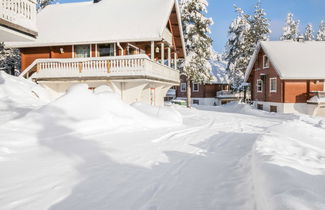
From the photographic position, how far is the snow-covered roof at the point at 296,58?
2383cm

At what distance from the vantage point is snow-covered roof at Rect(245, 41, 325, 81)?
23828 mm

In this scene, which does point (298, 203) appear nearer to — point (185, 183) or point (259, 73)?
point (185, 183)

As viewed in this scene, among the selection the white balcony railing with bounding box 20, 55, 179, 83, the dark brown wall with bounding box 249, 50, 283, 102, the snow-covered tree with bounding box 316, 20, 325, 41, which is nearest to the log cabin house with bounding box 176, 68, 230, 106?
the dark brown wall with bounding box 249, 50, 283, 102

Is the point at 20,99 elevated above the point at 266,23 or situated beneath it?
situated beneath

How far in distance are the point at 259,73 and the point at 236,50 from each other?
25.2 ft

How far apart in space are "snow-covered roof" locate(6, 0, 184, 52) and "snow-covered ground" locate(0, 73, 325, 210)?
8.82 meters

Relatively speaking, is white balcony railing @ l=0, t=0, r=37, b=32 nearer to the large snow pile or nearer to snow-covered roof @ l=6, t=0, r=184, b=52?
the large snow pile

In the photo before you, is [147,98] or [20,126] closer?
[20,126]

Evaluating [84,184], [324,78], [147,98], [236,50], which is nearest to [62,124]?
[84,184]

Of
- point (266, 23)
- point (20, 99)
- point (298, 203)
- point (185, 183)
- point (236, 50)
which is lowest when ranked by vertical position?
point (185, 183)

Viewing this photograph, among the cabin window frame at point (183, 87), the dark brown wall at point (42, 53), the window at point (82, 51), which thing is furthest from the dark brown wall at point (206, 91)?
the dark brown wall at point (42, 53)

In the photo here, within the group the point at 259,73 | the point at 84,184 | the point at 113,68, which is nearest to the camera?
the point at 84,184

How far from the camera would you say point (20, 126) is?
703cm

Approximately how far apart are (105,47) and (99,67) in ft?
13.4
